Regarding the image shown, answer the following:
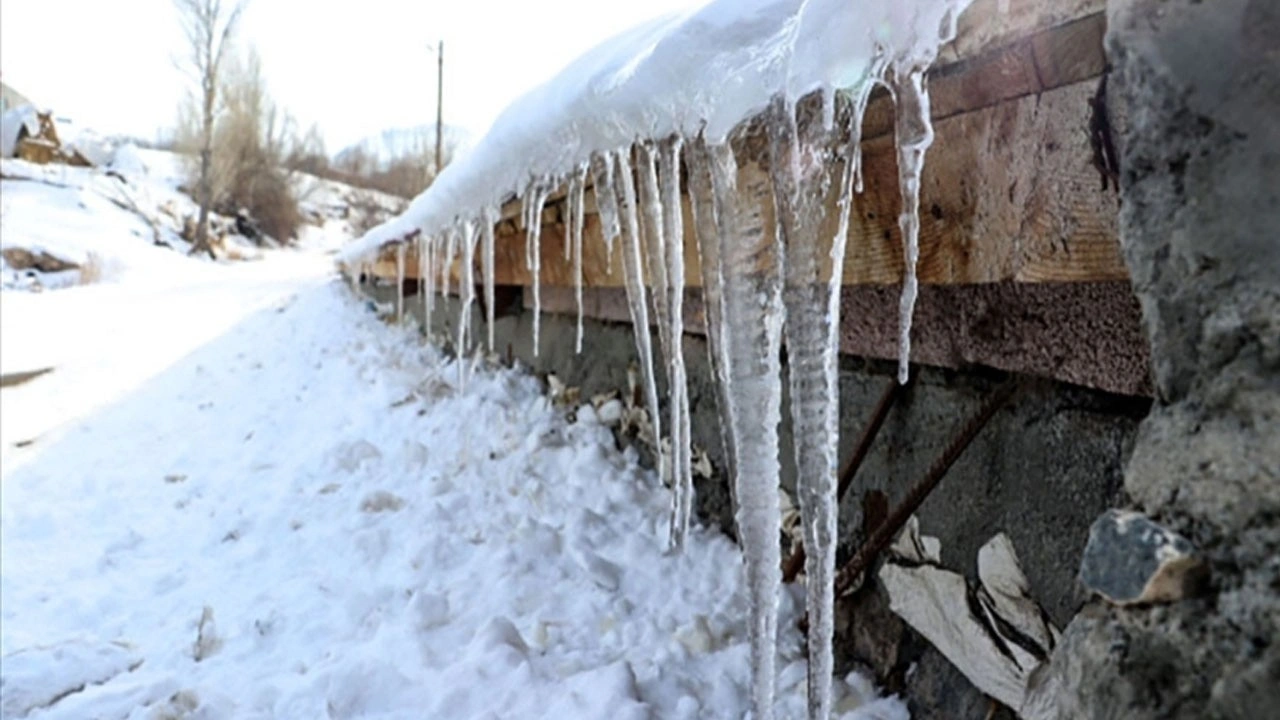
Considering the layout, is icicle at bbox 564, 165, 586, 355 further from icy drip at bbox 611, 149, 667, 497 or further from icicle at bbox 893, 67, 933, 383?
icicle at bbox 893, 67, 933, 383

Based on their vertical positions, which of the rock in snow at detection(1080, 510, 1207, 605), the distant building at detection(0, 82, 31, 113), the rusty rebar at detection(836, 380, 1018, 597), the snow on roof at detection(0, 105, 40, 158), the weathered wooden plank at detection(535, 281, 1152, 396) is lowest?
the rusty rebar at detection(836, 380, 1018, 597)

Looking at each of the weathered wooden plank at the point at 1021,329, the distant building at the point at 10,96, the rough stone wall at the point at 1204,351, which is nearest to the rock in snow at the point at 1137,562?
the rough stone wall at the point at 1204,351

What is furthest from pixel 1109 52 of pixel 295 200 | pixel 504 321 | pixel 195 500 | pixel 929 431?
pixel 295 200

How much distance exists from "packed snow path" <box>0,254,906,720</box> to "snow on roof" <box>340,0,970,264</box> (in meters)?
0.93

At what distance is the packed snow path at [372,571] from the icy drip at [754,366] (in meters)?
0.37

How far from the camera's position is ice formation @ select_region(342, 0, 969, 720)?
768 mm

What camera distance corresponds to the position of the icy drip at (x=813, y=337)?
873 millimetres

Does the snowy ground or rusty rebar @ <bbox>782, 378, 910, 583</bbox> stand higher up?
rusty rebar @ <bbox>782, 378, 910, 583</bbox>

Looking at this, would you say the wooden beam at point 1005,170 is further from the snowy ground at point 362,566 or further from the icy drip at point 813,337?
the snowy ground at point 362,566

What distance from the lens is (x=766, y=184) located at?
1024mm

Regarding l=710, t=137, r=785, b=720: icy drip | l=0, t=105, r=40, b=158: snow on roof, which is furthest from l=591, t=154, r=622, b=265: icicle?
l=0, t=105, r=40, b=158: snow on roof

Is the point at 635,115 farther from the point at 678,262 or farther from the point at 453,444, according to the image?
the point at 453,444

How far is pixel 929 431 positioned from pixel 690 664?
620mm

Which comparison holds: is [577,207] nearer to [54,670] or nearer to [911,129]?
[911,129]
